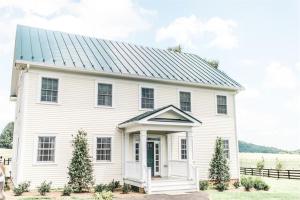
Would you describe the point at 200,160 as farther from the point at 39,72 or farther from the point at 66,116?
the point at 39,72

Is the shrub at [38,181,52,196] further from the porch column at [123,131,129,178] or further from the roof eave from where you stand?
the roof eave

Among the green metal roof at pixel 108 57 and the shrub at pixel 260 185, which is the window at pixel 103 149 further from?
the shrub at pixel 260 185

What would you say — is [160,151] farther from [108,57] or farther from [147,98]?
[108,57]

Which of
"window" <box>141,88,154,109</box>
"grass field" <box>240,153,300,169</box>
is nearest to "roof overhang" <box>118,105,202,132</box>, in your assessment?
"window" <box>141,88,154,109</box>

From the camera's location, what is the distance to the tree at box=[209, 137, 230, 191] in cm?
1975

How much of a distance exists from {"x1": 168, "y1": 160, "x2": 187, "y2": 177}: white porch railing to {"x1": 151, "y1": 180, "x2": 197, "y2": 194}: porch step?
3.19ft

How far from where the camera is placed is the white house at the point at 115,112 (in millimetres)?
16703

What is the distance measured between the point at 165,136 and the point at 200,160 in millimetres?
3016

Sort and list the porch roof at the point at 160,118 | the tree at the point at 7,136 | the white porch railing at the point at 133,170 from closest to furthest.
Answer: the white porch railing at the point at 133,170
the porch roof at the point at 160,118
the tree at the point at 7,136

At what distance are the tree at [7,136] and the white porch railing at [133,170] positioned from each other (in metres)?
81.6

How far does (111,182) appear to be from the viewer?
17594mm

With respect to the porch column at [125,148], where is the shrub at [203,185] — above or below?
below

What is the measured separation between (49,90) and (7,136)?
84018 mm

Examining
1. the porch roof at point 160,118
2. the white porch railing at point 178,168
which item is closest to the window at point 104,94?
the porch roof at point 160,118
